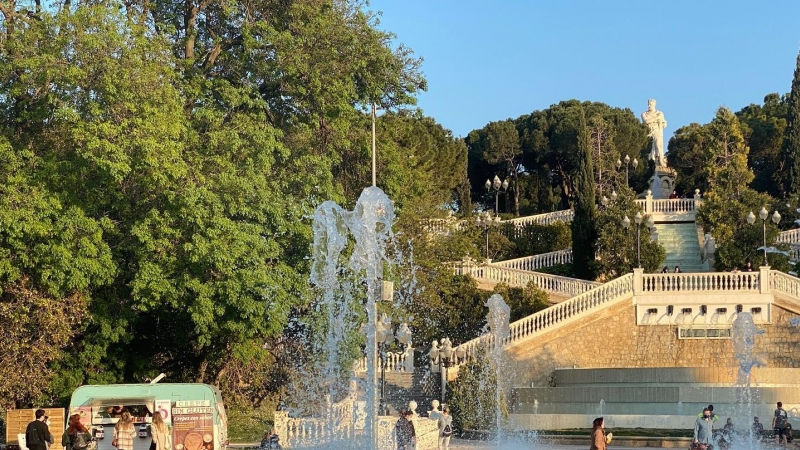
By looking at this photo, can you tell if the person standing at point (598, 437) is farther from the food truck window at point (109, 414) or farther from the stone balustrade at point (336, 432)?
the food truck window at point (109, 414)

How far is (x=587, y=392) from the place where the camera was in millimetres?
29766

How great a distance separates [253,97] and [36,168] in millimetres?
5990

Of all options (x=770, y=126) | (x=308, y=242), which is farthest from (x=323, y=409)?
(x=770, y=126)

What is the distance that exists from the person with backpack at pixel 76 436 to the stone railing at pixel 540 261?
25299mm

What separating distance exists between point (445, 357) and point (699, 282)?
358 inches

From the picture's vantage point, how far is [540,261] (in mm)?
44906

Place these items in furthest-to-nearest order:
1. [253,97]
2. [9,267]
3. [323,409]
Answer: [253,97], [323,409], [9,267]

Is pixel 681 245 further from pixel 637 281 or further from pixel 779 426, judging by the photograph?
pixel 779 426

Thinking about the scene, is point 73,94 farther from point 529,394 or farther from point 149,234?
point 529,394

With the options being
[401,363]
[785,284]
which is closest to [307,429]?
[401,363]

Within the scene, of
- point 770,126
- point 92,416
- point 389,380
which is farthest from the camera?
point 770,126

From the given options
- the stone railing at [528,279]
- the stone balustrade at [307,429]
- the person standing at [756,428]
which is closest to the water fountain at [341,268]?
the stone balustrade at [307,429]

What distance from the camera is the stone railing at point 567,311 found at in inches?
1398

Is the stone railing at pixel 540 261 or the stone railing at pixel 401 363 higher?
the stone railing at pixel 540 261
